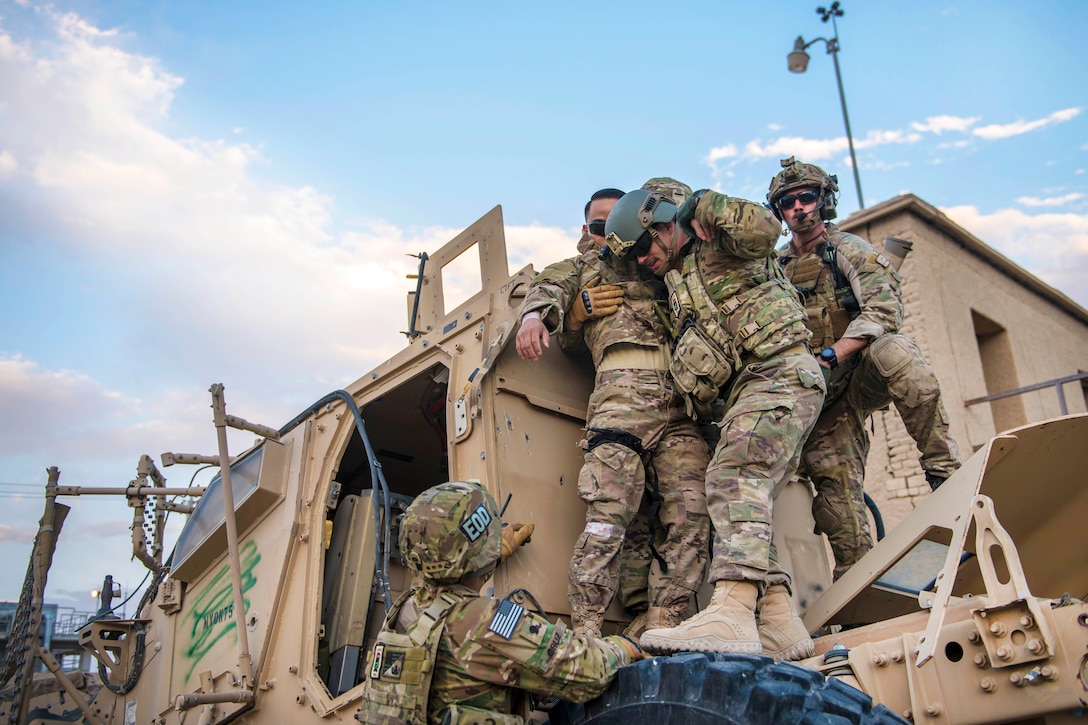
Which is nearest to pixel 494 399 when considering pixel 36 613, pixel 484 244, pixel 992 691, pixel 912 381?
pixel 484 244

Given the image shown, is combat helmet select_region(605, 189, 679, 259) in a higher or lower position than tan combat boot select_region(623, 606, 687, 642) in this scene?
higher

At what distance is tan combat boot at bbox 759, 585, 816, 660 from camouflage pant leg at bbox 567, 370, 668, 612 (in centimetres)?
50

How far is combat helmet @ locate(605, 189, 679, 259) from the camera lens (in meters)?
3.31

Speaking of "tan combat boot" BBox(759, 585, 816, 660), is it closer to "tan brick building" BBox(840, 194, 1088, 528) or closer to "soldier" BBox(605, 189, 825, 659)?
"soldier" BBox(605, 189, 825, 659)

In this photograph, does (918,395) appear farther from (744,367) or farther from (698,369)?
(698,369)

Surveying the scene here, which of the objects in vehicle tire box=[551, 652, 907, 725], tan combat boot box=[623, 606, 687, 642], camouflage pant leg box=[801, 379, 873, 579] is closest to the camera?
vehicle tire box=[551, 652, 907, 725]

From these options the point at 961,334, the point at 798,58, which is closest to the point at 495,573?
the point at 961,334

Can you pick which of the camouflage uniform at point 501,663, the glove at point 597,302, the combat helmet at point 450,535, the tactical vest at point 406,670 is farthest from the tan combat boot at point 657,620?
the glove at point 597,302

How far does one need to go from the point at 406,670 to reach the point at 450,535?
370 mm

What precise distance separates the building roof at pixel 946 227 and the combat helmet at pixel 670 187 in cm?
809

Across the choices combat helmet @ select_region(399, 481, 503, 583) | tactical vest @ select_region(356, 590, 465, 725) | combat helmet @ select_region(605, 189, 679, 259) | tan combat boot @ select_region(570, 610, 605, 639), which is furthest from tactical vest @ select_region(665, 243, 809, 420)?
tactical vest @ select_region(356, 590, 465, 725)

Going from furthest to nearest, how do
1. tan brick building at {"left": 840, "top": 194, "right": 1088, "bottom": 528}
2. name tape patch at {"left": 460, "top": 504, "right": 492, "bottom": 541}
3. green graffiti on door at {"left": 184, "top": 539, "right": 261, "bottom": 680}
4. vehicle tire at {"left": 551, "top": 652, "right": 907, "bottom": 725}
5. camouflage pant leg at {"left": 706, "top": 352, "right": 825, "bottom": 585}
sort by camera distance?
tan brick building at {"left": 840, "top": 194, "right": 1088, "bottom": 528} < green graffiti on door at {"left": 184, "top": 539, "right": 261, "bottom": 680} < camouflage pant leg at {"left": 706, "top": 352, "right": 825, "bottom": 585} < name tape patch at {"left": 460, "top": 504, "right": 492, "bottom": 541} < vehicle tire at {"left": 551, "top": 652, "right": 907, "bottom": 725}

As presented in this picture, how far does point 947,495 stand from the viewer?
267 centimetres

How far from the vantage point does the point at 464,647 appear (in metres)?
2.43
